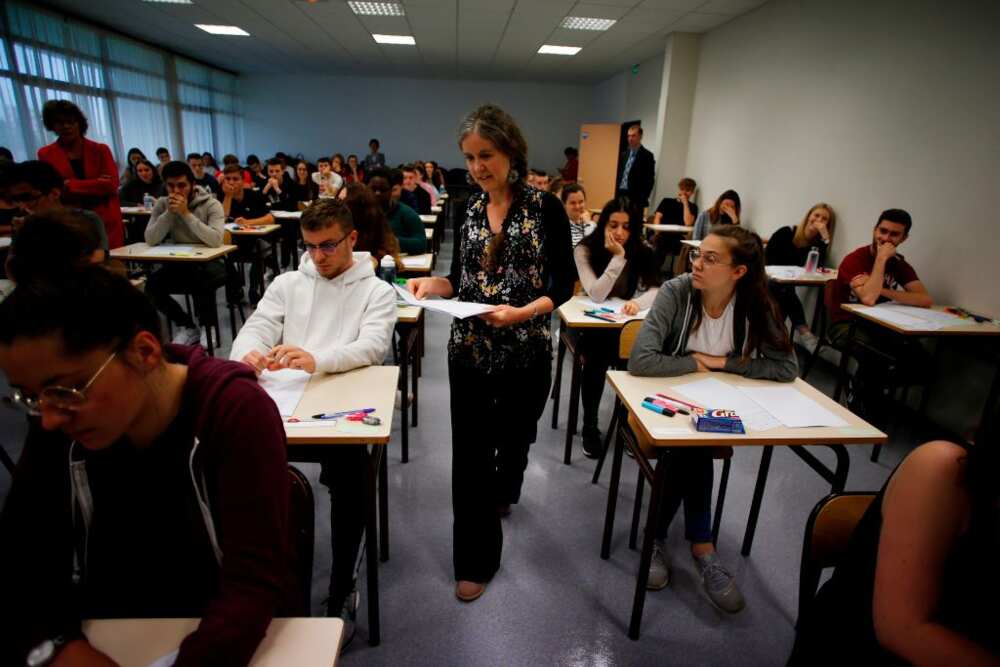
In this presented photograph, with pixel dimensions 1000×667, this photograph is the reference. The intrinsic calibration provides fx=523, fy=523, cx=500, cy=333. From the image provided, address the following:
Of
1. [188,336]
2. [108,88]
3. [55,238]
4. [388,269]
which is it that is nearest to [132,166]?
[108,88]

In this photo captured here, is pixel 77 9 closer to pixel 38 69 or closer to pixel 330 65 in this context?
pixel 38 69

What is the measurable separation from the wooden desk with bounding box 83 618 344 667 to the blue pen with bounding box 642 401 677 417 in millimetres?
1129

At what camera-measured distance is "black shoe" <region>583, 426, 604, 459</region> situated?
9.45 ft

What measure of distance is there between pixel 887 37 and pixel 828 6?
95 centimetres

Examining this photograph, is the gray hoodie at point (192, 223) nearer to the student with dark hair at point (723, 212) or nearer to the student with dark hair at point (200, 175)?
the student with dark hair at point (200, 175)

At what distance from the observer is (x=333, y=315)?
2.00 metres

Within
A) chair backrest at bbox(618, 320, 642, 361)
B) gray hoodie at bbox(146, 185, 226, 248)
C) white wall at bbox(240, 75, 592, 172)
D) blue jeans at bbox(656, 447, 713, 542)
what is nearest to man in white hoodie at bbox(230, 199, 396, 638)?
chair backrest at bbox(618, 320, 642, 361)

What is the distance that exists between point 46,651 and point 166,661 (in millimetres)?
177

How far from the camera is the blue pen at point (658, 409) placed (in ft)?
5.38

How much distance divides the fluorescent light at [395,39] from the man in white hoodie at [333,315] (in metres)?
7.78

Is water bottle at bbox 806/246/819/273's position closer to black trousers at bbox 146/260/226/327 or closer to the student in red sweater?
the student in red sweater

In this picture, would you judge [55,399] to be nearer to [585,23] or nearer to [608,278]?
[608,278]

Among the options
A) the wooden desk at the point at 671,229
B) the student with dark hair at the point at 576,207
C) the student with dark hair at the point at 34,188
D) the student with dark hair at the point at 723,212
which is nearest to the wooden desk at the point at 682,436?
the student with dark hair at the point at 576,207

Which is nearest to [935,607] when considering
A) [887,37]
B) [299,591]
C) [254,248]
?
[299,591]
